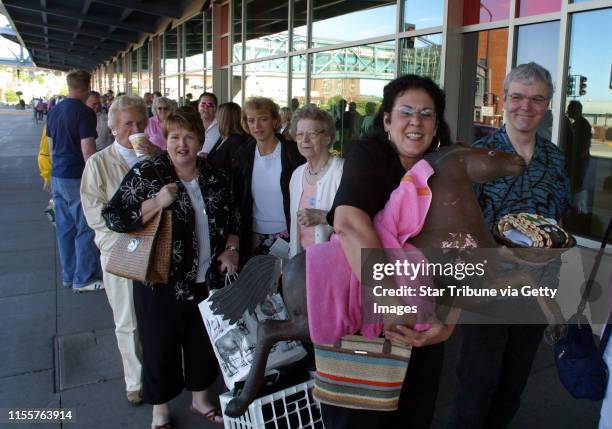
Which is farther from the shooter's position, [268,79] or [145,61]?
[145,61]

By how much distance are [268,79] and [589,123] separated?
6805mm

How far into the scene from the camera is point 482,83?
5.25 metres

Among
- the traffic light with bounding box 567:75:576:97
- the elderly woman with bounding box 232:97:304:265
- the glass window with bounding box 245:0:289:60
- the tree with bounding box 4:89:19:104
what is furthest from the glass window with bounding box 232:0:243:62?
the tree with bounding box 4:89:19:104

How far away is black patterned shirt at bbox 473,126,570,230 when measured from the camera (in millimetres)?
2109

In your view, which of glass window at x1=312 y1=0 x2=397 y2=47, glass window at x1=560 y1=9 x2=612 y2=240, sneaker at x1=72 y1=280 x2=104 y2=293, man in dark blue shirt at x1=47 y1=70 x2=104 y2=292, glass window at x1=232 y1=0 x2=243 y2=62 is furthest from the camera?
glass window at x1=232 y1=0 x2=243 y2=62

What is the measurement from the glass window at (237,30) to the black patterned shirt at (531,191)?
962 centimetres

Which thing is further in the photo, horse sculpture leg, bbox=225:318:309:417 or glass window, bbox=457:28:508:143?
glass window, bbox=457:28:508:143

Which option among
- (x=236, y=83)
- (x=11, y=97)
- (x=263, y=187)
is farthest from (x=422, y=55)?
(x=11, y=97)

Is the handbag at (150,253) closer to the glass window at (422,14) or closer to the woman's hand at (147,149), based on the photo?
the woman's hand at (147,149)

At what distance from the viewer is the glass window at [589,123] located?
404 cm

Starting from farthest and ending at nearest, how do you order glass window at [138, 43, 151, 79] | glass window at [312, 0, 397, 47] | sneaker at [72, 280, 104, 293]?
1. glass window at [138, 43, 151, 79]
2. glass window at [312, 0, 397, 47]
3. sneaker at [72, 280, 104, 293]

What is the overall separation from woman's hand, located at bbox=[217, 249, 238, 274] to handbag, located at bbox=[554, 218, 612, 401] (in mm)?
1541

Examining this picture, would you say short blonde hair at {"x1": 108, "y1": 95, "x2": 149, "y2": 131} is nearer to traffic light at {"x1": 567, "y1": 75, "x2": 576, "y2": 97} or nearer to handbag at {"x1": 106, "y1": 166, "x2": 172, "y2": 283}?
handbag at {"x1": 106, "y1": 166, "x2": 172, "y2": 283}

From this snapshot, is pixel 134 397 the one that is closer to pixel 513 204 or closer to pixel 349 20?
pixel 513 204
